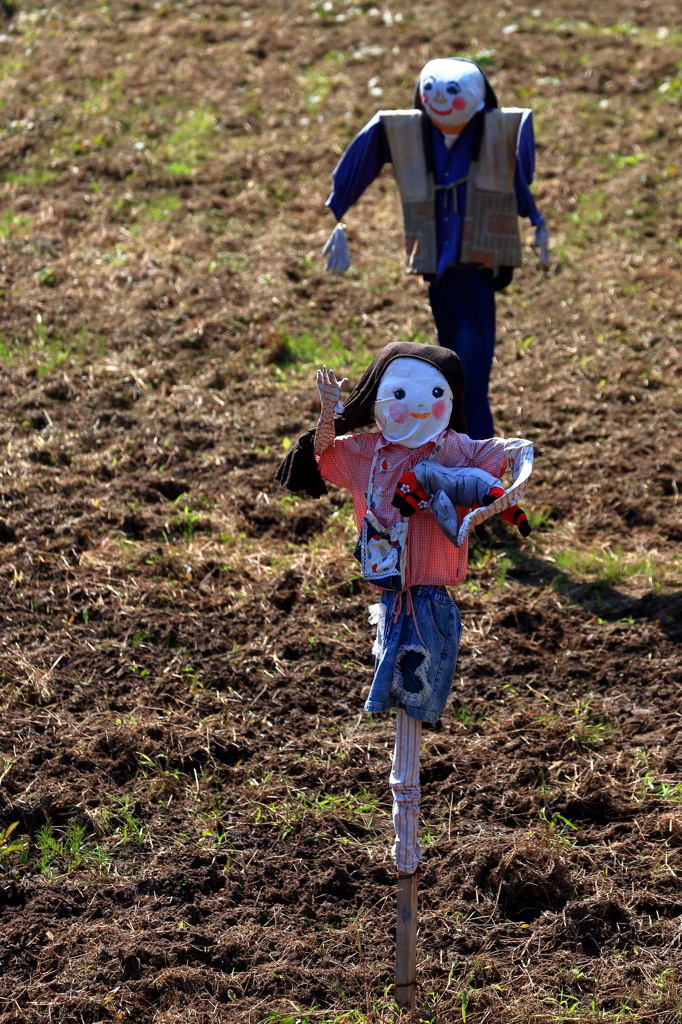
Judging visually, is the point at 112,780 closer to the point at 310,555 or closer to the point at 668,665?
the point at 310,555

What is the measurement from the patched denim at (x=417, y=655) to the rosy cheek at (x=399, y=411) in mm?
503

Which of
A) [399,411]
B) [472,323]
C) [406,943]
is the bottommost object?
[406,943]

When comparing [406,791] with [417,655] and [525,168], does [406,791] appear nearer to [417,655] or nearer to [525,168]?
[417,655]

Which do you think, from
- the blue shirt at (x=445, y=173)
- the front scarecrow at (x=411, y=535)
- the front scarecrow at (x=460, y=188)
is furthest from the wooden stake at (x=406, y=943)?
the blue shirt at (x=445, y=173)

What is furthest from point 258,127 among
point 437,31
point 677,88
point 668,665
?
point 668,665

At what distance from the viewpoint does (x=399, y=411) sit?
3271 millimetres

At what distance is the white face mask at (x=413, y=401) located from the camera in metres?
3.27

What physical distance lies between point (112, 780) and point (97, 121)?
7503 mm

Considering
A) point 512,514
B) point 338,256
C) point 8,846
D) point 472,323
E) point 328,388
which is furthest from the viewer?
point 472,323

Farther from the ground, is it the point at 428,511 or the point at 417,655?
the point at 428,511

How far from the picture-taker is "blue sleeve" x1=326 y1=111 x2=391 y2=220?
564 cm

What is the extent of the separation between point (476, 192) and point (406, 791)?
10.8 feet

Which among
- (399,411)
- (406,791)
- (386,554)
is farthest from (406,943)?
(399,411)

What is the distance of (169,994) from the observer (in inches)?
141
